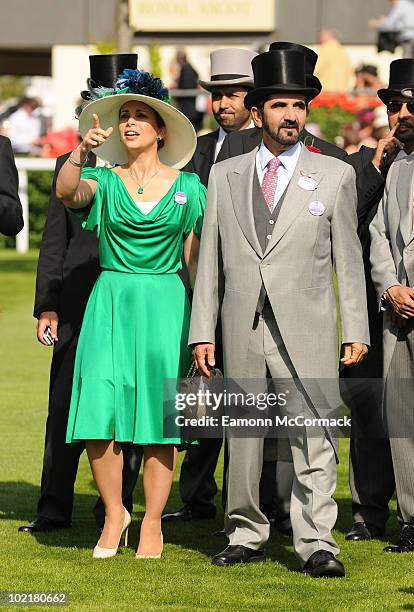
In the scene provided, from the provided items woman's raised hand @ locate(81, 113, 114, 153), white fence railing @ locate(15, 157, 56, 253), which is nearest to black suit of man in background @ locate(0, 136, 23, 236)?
woman's raised hand @ locate(81, 113, 114, 153)

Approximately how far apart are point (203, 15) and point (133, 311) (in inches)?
973

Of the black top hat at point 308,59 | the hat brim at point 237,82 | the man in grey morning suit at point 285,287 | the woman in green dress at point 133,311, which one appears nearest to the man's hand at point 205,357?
the man in grey morning suit at point 285,287

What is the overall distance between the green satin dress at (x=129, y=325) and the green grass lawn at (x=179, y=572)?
60 cm

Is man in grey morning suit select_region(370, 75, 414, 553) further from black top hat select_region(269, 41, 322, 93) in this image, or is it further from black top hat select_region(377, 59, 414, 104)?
black top hat select_region(269, 41, 322, 93)

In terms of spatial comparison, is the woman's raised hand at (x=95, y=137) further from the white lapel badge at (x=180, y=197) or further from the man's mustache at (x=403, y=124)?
the man's mustache at (x=403, y=124)

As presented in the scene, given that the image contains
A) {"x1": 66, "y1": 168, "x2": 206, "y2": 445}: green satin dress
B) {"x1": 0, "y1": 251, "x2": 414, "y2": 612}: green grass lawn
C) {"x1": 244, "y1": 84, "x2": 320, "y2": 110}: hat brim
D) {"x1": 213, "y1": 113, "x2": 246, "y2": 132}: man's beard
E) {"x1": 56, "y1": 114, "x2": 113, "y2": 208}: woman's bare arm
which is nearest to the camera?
{"x1": 0, "y1": 251, "x2": 414, "y2": 612}: green grass lawn

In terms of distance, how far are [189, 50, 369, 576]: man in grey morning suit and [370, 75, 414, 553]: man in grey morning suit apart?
A: 571mm

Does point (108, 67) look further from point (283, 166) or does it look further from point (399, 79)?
point (399, 79)

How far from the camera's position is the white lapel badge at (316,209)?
6.73 metres

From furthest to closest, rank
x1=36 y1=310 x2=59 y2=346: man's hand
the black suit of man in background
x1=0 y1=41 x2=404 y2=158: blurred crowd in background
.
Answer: x1=0 y1=41 x2=404 y2=158: blurred crowd in background
x1=36 y1=310 x2=59 y2=346: man's hand
the black suit of man in background

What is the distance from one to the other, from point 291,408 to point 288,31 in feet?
80.5

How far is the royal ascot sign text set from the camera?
101 feet

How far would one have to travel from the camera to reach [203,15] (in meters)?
31.1

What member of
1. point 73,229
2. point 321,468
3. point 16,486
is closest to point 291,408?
point 321,468
